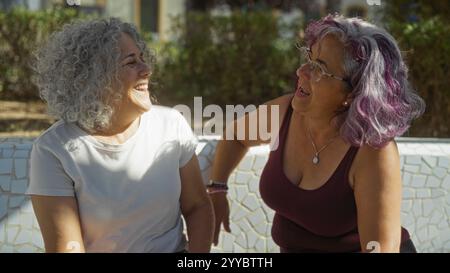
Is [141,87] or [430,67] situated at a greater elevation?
[141,87]

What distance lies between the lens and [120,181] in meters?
2.46

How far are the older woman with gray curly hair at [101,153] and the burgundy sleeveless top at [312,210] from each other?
0.39 meters

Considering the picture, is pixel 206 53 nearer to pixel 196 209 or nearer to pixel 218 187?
pixel 218 187

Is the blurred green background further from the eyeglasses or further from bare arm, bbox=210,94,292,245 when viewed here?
the eyeglasses

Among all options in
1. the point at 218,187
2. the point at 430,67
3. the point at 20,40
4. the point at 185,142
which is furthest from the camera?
the point at 20,40

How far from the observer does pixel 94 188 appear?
241cm

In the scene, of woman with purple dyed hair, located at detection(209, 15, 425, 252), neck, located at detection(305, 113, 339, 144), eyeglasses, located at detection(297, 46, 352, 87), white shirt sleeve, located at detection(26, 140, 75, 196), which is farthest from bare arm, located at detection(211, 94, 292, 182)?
white shirt sleeve, located at detection(26, 140, 75, 196)

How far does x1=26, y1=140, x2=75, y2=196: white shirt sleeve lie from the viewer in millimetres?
2350

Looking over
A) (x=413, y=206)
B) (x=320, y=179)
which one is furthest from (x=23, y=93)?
(x=320, y=179)

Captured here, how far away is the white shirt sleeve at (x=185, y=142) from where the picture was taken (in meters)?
2.65

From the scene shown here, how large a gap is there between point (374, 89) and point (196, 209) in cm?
83

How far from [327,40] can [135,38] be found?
0.71m

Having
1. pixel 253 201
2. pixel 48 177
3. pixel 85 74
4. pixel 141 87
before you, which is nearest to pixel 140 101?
pixel 141 87

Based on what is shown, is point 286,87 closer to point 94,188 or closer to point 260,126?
point 260,126
